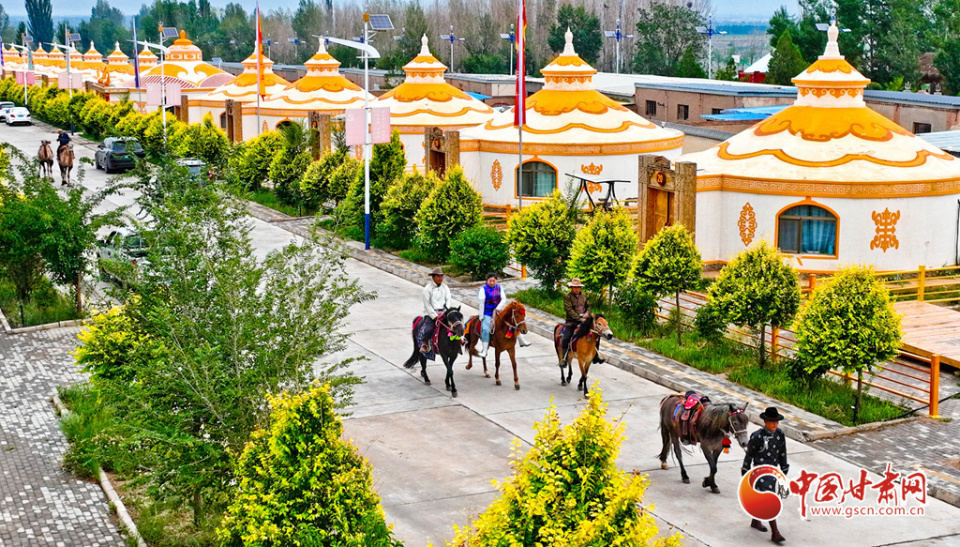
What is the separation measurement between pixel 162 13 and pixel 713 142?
378ft

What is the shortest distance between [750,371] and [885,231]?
31.0 ft

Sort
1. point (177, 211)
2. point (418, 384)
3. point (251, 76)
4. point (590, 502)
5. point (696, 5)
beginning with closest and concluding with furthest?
point (590, 502), point (177, 211), point (418, 384), point (251, 76), point (696, 5)

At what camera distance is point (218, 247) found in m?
15.0

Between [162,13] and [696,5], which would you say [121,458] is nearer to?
[696,5]

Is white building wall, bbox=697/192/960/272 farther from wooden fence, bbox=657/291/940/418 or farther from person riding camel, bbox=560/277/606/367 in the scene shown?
person riding camel, bbox=560/277/606/367

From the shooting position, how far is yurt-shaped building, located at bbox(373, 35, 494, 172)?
45250mm

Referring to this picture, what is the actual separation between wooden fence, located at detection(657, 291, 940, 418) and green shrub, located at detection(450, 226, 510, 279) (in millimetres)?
4765

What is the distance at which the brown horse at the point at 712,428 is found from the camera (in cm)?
1433

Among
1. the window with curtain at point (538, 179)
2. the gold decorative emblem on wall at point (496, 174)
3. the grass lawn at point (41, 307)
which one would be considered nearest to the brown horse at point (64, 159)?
the gold decorative emblem on wall at point (496, 174)

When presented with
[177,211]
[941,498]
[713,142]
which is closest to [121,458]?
[177,211]

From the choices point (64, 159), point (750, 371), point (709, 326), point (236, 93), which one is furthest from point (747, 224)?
point (236, 93)

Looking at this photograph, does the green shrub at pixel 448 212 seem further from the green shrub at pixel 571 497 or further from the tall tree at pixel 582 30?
the tall tree at pixel 582 30

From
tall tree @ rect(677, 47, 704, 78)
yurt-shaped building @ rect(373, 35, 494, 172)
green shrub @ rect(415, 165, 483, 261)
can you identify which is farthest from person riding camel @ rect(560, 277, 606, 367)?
tall tree @ rect(677, 47, 704, 78)

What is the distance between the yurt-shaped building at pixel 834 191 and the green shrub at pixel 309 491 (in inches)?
772
